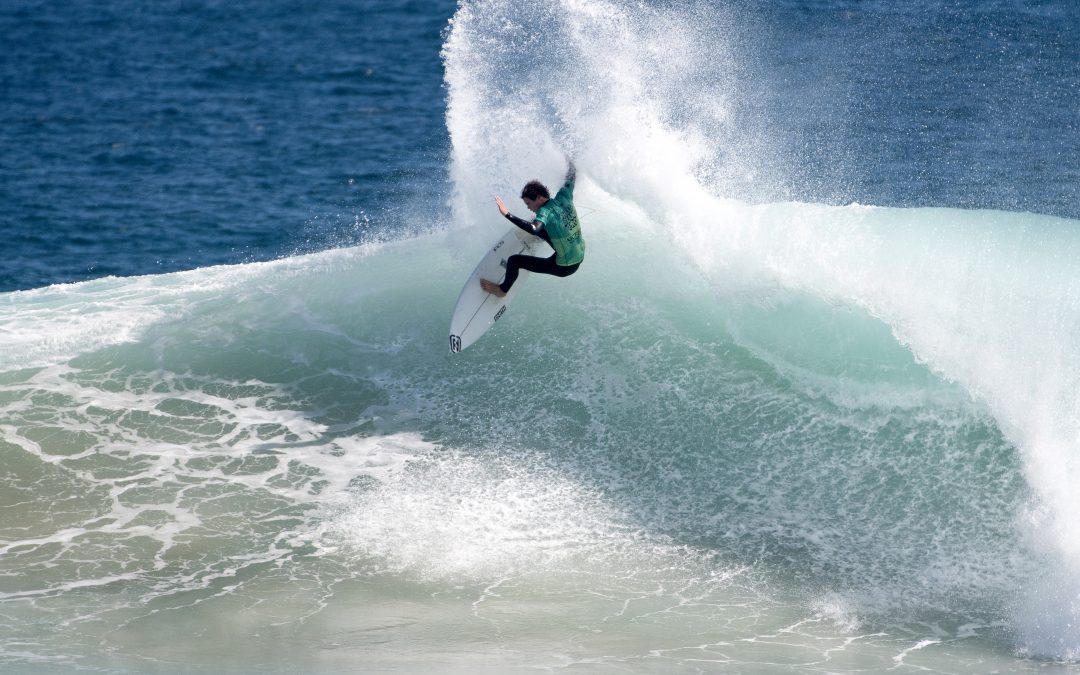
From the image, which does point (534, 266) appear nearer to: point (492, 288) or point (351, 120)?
point (492, 288)

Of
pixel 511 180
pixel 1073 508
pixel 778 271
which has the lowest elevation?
pixel 1073 508

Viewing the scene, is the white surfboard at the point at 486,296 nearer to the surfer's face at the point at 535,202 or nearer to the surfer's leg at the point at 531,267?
the surfer's leg at the point at 531,267

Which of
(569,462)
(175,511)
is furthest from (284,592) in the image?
(569,462)

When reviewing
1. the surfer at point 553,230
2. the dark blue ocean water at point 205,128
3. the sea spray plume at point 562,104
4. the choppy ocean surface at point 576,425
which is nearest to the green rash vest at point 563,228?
the surfer at point 553,230

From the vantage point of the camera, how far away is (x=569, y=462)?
1400cm

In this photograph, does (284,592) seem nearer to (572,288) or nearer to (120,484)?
(120,484)

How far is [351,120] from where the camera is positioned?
1146 inches

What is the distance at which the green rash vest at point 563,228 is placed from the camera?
13.8 metres

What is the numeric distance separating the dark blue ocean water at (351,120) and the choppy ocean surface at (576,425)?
62cm

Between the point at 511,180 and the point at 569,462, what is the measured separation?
13.7ft

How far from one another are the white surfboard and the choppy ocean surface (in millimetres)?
713

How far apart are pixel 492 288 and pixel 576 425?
5.92ft

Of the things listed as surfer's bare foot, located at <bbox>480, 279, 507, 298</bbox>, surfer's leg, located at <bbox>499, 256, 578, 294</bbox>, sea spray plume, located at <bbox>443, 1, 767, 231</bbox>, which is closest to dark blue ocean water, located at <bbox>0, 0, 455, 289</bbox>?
sea spray plume, located at <bbox>443, 1, 767, 231</bbox>

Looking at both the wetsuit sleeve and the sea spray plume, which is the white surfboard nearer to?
the wetsuit sleeve
